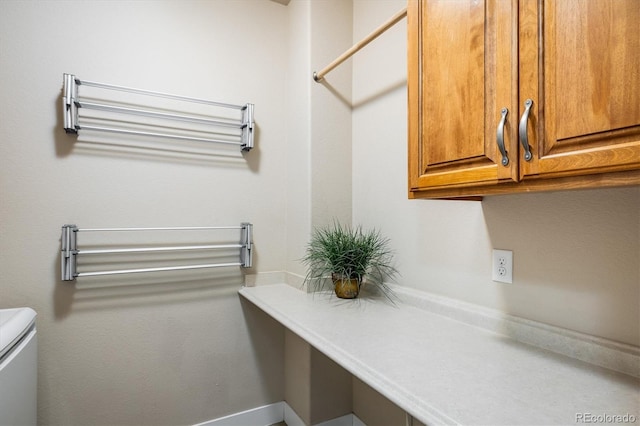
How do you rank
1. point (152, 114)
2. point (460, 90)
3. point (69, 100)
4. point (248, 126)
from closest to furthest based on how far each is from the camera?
point (460, 90) → point (69, 100) → point (152, 114) → point (248, 126)

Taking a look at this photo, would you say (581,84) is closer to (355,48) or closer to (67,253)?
(355,48)

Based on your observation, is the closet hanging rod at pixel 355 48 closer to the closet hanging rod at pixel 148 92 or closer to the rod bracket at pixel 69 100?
the closet hanging rod at pixel 148 92

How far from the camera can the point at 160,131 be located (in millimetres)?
1680

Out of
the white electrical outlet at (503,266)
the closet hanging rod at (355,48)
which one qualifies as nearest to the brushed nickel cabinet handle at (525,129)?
the white electrical outlet at (503,266)

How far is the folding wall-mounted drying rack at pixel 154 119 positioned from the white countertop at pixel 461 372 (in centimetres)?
102

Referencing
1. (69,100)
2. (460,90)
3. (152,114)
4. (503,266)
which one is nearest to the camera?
(460,90)

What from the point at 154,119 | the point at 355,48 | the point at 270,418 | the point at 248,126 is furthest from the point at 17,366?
the point at 355,48

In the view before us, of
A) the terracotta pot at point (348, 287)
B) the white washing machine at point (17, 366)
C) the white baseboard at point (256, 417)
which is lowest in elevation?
the white baseboard at point (256, 417)

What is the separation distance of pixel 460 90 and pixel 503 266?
1.99 feet

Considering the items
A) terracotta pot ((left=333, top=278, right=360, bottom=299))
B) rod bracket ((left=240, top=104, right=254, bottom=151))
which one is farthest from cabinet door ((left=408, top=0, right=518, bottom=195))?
rod bracket ((left=240, top=104, right=254, bottom=151))

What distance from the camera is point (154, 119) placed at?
1668mm

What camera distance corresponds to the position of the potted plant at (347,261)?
5.09ft

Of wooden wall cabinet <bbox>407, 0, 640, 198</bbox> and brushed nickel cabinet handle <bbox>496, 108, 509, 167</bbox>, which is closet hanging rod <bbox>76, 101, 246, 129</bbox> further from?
brushed nickel cabinet handle <bbox>496, 108, 509, 167</bbox>

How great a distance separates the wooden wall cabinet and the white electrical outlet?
34cm
